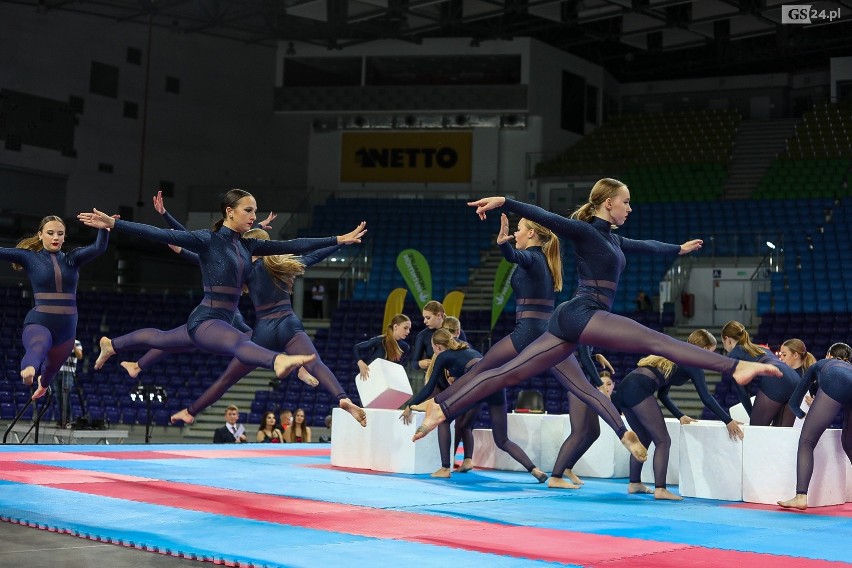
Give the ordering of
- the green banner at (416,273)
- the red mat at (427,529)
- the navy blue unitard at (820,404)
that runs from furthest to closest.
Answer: the green banner at (416,273), the navy blue unitard at (820,404), the red mat at (427,529)

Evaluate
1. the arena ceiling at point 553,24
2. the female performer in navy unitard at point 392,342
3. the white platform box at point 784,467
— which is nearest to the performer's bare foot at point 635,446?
the white platform box at point 784,467

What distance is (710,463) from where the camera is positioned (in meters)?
8.82

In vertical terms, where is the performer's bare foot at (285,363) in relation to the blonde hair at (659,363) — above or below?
below

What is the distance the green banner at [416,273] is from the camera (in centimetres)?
2011

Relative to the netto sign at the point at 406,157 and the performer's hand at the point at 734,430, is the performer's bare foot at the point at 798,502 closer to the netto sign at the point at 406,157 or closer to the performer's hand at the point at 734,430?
the performer's hand at the point at 734,430

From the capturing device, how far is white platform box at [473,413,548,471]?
1122cm

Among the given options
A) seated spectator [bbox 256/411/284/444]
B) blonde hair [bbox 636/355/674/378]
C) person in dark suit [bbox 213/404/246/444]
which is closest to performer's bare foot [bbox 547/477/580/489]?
blonde hair [bbox 636/355/674/378]

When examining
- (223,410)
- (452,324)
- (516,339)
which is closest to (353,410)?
(516,339)

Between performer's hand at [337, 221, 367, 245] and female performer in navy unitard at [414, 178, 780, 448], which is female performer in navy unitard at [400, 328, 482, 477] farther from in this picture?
female performer in navy unitard at [414, 178, 780, 448]

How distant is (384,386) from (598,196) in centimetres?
494

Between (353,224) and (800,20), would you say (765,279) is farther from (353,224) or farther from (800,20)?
(353,224)

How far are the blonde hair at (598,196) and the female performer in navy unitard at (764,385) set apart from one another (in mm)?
2220

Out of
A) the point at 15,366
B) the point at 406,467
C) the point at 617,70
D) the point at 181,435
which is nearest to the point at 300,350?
the point at 406,467

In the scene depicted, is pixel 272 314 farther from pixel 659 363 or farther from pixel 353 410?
pixel 659 363
